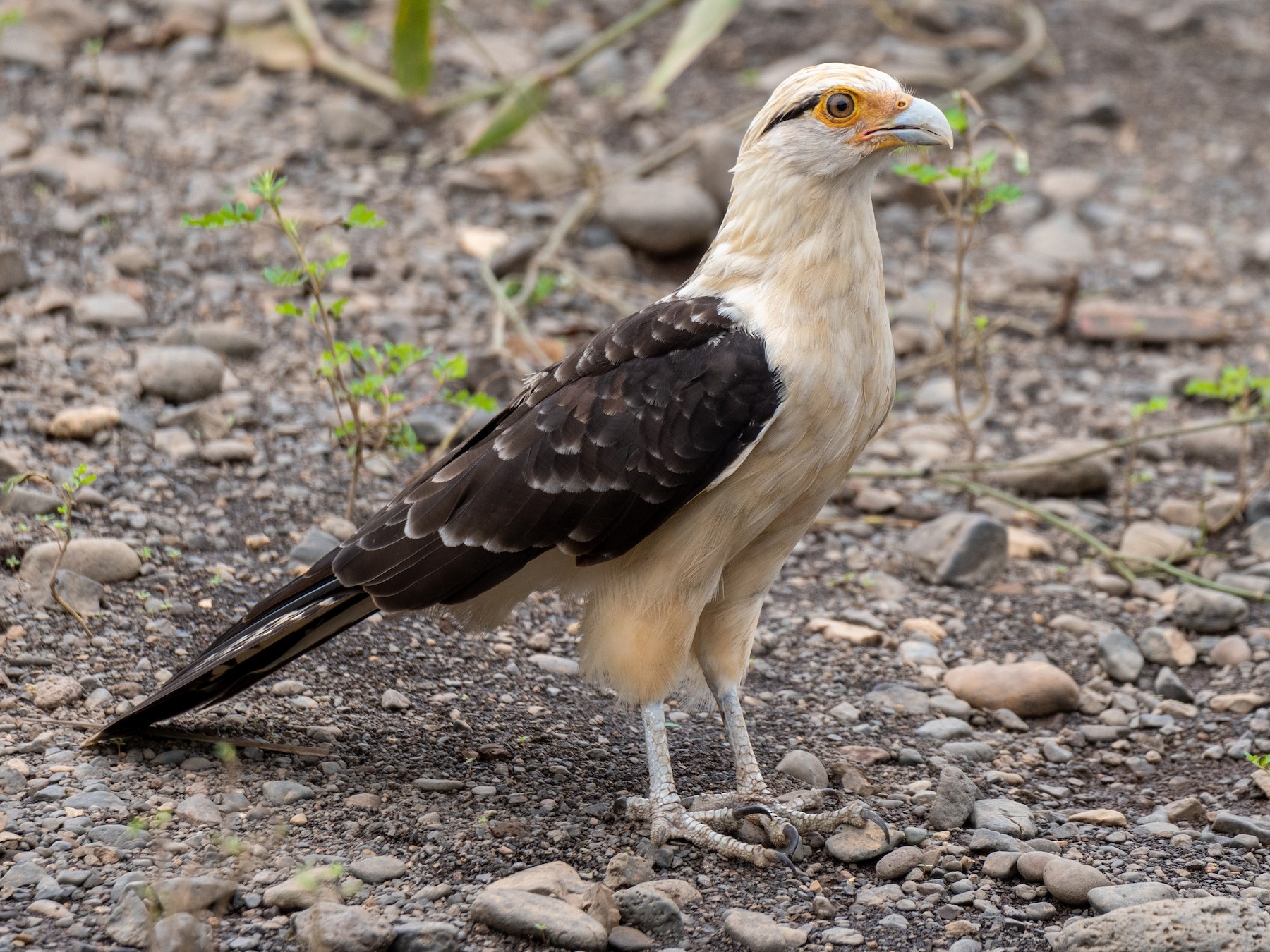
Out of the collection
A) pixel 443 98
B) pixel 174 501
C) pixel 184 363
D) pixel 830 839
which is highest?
pixel 443 98

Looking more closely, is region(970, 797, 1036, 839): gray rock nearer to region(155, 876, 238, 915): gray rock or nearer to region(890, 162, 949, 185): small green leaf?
region(155, 876, 238, 915): gray rock

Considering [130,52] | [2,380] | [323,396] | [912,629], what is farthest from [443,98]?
[912,629]

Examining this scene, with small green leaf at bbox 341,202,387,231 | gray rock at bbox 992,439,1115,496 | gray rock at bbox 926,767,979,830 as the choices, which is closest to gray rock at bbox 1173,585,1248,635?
gray rock at bbox 992,439,1115,496

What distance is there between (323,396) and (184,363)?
2.23 feet

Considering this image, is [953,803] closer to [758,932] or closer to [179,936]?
[758,932]

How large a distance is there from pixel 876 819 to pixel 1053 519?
2.50 metres

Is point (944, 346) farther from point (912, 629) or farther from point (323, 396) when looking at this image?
point (323, 396)

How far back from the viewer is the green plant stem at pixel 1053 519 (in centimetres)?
612

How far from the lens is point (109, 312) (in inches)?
267

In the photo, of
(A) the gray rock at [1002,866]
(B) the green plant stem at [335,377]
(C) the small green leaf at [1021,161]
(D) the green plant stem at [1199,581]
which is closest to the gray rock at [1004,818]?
(A) the gray rock at [1002,866]

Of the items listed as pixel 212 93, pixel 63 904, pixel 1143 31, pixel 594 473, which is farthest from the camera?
pixel 1143 31

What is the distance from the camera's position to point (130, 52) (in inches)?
378

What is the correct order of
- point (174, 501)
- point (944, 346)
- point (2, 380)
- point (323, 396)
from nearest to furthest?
point (174, 501), point (2, 380), point (323, 396), point (944, 346)

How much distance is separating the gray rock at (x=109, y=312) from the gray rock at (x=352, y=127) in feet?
8.13
